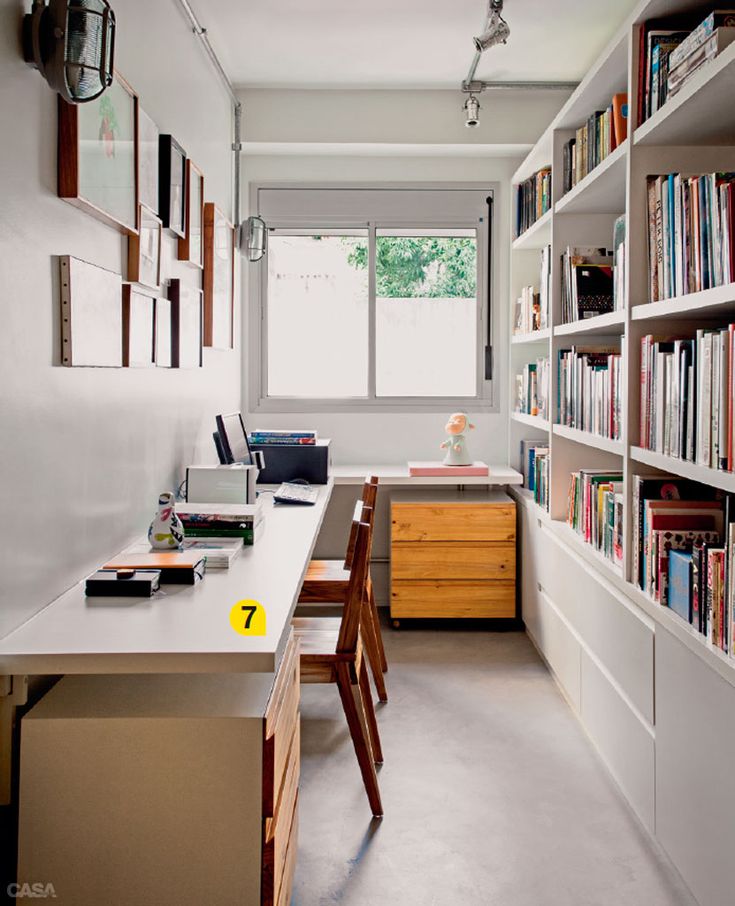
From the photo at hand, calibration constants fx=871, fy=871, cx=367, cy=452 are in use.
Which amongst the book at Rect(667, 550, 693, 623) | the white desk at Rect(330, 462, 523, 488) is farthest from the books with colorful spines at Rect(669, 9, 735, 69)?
the white desk at Rect(330, 462, 523, 488)

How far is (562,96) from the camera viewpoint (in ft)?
14.2

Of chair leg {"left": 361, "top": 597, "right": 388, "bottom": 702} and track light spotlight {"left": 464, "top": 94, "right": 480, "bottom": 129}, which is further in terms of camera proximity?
track light spotlight {"left": 464, "top": 94, "right": 480, "bottom": 129}

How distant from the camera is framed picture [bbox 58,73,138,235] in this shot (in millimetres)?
1860

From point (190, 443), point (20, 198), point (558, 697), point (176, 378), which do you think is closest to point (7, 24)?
point (20, 198)

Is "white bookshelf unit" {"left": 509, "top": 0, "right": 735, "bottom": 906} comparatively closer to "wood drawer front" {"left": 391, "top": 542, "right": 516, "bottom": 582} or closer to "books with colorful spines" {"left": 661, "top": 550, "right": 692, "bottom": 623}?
"books with colorful spines" {"left": 661, "top": 550, "right": 692, "bottom": 623}

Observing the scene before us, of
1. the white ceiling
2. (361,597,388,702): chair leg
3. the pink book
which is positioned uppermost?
the white ceiling

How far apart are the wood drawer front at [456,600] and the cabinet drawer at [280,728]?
2.20 meters

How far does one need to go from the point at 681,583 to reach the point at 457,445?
229cm

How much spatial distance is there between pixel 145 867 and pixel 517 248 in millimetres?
3708

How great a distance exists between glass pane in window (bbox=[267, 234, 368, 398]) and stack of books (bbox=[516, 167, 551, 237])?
857 millimetres

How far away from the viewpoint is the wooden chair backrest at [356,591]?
2.29m

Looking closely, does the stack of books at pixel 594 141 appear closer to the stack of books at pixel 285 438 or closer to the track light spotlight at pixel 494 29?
the track light spotlight at pixel 494 29

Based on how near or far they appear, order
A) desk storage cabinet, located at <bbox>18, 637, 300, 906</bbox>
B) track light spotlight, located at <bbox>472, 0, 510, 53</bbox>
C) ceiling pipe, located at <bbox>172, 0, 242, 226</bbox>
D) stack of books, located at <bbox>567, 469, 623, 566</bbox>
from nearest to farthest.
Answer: desk storage cabinet, located at <bbox>18, 637, 300, 906</bbox>, stack of books, located at <bbox>567, 469, 623, 566</bbox>, track light spotlight, located at <bbox>472, 0, 510, 53</bbox>, ceiling pipe, located at <bbox>172, 0, 242, 226</bbox>

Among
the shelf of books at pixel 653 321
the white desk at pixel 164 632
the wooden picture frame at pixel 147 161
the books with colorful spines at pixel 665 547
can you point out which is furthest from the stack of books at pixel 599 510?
the wooden picture frame at pixel 147 161
